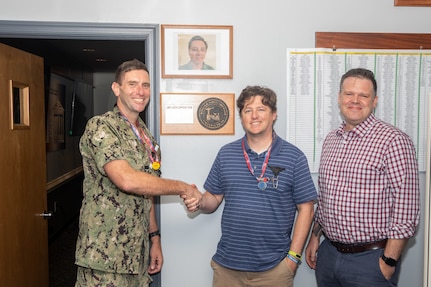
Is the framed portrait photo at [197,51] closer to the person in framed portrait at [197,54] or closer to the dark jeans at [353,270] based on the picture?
the person in framed portrait at [197,54]

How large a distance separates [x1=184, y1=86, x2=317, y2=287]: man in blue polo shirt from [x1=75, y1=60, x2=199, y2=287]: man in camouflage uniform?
308mm

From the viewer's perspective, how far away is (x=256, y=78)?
2143 millimetres

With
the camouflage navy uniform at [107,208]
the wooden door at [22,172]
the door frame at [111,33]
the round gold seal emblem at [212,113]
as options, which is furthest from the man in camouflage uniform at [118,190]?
the wooden door at [22,172]

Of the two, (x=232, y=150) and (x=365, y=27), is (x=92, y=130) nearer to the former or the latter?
(x=232, y=150)

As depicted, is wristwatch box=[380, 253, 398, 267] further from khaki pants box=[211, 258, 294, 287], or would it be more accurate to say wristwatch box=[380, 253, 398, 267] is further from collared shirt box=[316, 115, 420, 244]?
khaki pants box=[211, 258, 294, 287]

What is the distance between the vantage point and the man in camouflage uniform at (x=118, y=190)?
1619mm

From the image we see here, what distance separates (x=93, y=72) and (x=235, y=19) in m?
4.94

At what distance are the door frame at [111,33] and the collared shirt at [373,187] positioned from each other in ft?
3.27

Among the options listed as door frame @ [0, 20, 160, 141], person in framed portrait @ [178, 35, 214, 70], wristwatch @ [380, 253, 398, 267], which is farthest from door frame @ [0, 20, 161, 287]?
wristwatch @ [380, 253, 398, 267]

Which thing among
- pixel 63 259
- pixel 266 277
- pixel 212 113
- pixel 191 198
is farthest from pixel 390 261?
pixel 63 259

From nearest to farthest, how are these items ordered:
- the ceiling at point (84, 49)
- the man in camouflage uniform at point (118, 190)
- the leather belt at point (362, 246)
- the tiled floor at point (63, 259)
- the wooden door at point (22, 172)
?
the man in camouflage uniform at point (118, 190)
the leather belt at point (362, 246)
the wooden door at point (22, 172)
the tiled floor at point (63, 259)
the ceiling at point (84, 49)

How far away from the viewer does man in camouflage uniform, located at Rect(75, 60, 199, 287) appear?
63.7 inches

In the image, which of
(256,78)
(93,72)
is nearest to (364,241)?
(256,78)

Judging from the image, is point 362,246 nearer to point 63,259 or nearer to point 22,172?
point 22,172
